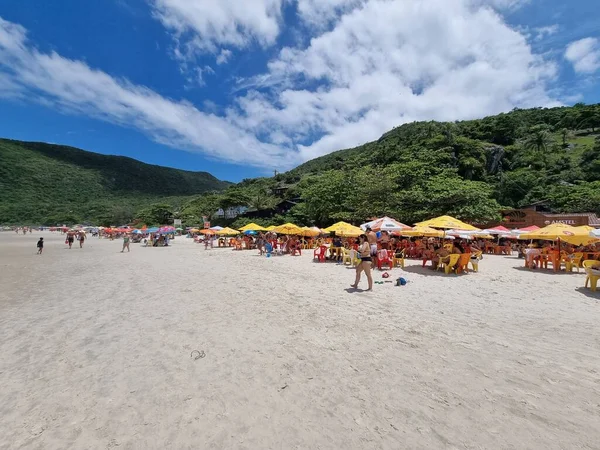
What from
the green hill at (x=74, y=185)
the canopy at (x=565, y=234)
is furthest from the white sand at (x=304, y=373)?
the green hill at (x=74, y=185)

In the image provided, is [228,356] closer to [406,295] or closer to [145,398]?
[145,398]

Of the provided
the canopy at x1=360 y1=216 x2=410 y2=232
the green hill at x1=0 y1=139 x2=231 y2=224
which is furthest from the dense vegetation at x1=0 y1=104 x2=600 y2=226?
the green hill at x1=0 y1=139 x2=231 y2=224

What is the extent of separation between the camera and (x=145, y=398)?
3.05 meters

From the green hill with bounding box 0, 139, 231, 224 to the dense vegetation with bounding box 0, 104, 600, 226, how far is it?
53.7 metres

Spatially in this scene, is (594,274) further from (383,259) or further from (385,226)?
(385,226)

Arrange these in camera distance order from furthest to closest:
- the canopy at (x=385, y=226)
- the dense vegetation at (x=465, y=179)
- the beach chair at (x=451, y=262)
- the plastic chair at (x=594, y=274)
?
1. the dense vegetation at (x=465, y=179)
2. the canopy at (x=385, y=226)
3. the beach chair at (x=451, y=262)
4. the plastic chair at (x=594, y=274)

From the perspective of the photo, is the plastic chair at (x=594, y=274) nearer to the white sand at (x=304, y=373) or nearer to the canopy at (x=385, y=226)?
the white sand at (x=304, y=373)

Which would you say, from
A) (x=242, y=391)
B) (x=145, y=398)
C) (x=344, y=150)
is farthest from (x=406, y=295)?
(x=344, y=150)

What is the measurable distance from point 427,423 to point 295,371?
4.93ft

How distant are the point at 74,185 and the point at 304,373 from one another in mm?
157591

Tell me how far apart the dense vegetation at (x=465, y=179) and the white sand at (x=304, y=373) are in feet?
70.6

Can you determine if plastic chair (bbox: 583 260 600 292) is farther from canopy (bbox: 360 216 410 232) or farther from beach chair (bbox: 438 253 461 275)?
canopy (bbox: 360 216 410 232)

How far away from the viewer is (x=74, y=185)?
12850 centimetres

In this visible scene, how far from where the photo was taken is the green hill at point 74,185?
10394 cm
